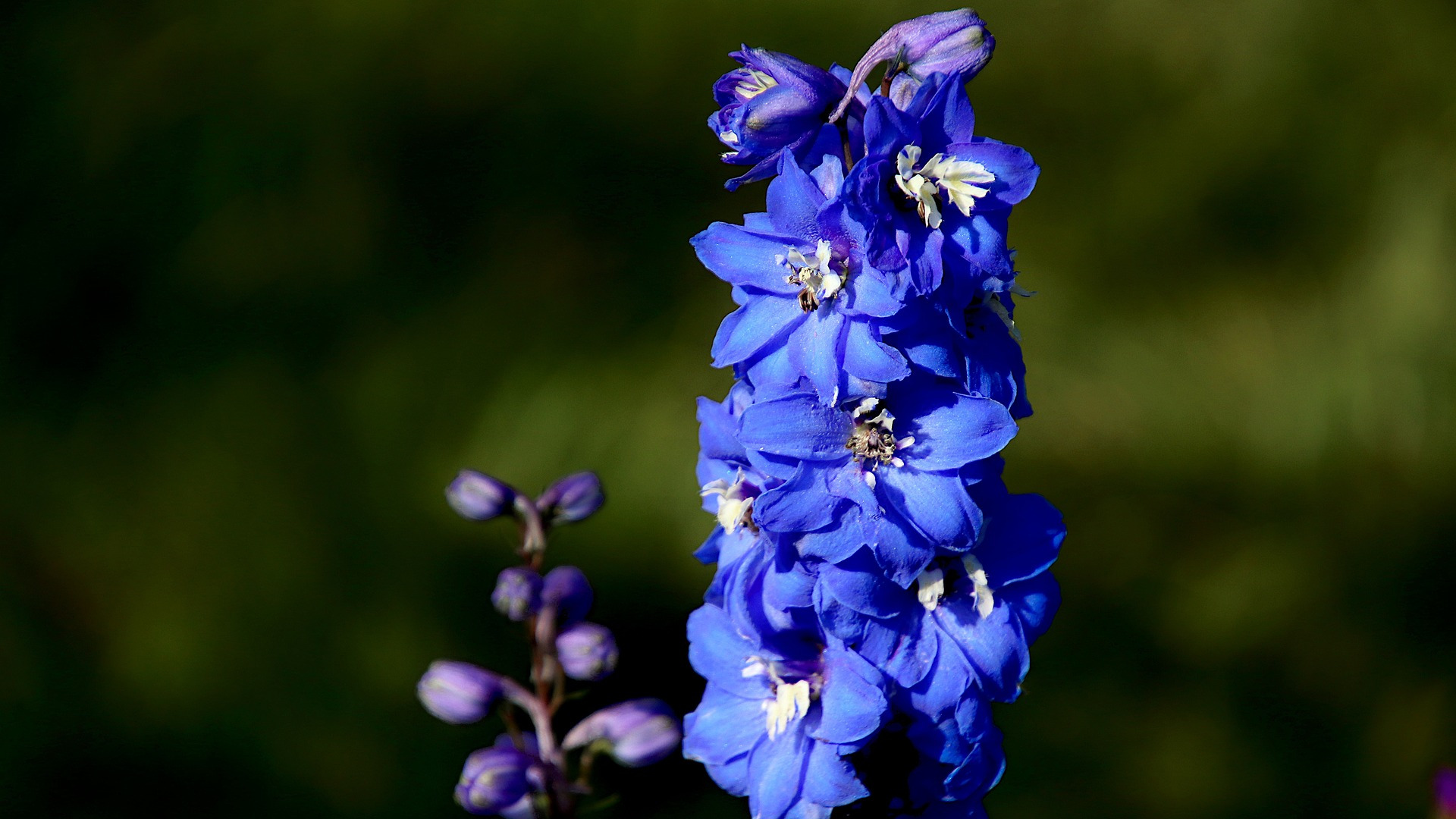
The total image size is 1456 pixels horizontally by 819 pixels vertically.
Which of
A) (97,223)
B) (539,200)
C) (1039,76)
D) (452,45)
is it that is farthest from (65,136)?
(1039,76)

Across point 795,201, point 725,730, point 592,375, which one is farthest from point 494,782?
point 592,375

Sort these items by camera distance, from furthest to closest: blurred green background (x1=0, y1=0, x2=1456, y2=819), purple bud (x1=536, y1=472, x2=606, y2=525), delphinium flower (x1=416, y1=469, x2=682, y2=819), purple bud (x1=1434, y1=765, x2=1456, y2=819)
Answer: blurred green background (x1=0, y1=0, x2=1456, y2=819) → purple bud (x1=1434, y1=765, x2=1456, y2=819) → purple bud (x1=536, y1=472, x2=606, y2=525) → delphinium flower (x1=416, y1=469, x2=682, y2=819)

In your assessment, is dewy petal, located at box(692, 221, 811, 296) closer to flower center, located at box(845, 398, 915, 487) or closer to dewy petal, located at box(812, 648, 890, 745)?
flower center, located at box(845, 398, 915, 487)

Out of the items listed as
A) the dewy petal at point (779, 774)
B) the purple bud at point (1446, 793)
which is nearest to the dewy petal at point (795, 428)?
the dewy petal at point (779, 774)

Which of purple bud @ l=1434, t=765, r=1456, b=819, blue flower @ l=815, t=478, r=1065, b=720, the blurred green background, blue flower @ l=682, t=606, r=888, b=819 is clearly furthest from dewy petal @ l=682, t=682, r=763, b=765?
the blurred green background

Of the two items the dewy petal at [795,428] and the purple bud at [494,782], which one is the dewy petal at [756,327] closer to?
the dewy petal at [795,428]

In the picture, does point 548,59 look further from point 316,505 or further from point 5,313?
point 5,313

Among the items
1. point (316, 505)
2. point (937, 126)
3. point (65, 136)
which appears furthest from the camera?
point (316, 505)
